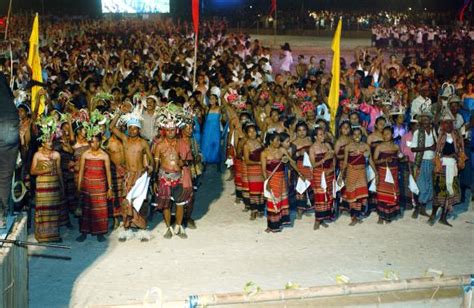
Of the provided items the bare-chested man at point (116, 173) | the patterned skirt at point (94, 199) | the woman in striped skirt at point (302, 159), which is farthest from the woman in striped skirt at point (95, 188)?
the woman in striped skirt at point (302, 159)

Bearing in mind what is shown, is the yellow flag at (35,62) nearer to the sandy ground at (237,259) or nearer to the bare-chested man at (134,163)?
the bare-chested man at (134,163)

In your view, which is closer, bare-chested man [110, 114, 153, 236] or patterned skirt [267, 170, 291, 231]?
bare-chested man [110, 114, 153, 236]

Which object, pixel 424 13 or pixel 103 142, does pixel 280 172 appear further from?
pixel 424 13

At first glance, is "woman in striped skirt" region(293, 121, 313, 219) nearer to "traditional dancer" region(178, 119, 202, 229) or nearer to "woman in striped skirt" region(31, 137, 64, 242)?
"traditional dancer" region(178, 119, 202, 229)

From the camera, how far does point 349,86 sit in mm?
15539

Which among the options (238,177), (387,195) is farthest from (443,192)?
(238,177)

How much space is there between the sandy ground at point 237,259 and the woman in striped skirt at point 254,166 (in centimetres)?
33

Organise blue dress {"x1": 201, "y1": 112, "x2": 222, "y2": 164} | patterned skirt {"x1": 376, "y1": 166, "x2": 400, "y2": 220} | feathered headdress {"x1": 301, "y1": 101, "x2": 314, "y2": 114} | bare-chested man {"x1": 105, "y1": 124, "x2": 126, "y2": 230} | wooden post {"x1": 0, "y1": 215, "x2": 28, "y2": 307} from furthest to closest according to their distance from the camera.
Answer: blue dress {"x1": 201, "y1": 112, "x2": 222, "y2": 164}, feathered headdress {"x1": 301, "y1": 101, "x2": 314, "y2": 114}, patterned skirt {"x1": 376, "y1": 166, "x2": 400, "y2": 220}, bare-chested man {"x1": 105, "y1": 124, "x2": 126, "y2": 230}, wooden post {"x1": 0, "y1": 215, "x2": 28, "y2": 307}

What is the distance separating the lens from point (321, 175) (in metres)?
10.4

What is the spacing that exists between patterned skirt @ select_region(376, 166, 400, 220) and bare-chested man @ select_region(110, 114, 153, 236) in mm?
3155

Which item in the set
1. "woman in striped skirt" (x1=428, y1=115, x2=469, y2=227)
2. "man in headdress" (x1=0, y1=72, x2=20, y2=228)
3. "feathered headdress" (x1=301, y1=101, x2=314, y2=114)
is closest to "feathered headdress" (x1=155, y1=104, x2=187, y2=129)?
"feathered headdress" (x1=301, y1=101, x2=314, y2=114)

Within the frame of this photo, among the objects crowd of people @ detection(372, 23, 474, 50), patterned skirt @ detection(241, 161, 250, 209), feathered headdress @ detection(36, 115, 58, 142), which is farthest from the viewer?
crowd of people @ detection(372, 23, 474, 50)

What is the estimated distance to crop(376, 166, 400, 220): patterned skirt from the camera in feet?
34.5

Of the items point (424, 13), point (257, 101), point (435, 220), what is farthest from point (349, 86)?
point (424, 13)
